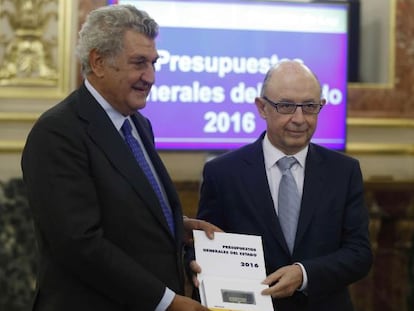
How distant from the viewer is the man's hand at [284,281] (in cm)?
219

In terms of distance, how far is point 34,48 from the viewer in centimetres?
436

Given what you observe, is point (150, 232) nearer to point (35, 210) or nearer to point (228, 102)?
point (35, 210)

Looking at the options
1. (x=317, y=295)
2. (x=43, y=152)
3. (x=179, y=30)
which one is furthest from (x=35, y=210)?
(x=179, y=30)

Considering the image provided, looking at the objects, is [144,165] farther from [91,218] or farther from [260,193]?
[260,193]

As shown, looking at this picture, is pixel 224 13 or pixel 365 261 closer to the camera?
pixel 365 261

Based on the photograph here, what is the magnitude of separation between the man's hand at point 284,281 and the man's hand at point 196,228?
0.73ft

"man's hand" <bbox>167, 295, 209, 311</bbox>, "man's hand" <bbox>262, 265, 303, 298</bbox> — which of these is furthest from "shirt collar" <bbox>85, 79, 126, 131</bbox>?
"man's hand" <bbox>262, 265, 303, 298</bbox>

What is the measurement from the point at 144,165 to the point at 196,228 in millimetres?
286

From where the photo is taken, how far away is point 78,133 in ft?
6.66

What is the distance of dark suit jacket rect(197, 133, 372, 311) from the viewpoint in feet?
7.73

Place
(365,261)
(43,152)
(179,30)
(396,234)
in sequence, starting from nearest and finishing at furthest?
(43,152) < (365,261) < (179,30) < (396,234)

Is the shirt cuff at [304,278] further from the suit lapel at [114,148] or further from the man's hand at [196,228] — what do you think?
the suit lapel at [114,148]

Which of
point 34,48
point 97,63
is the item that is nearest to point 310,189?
point 97,63

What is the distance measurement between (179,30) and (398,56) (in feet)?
4.80
